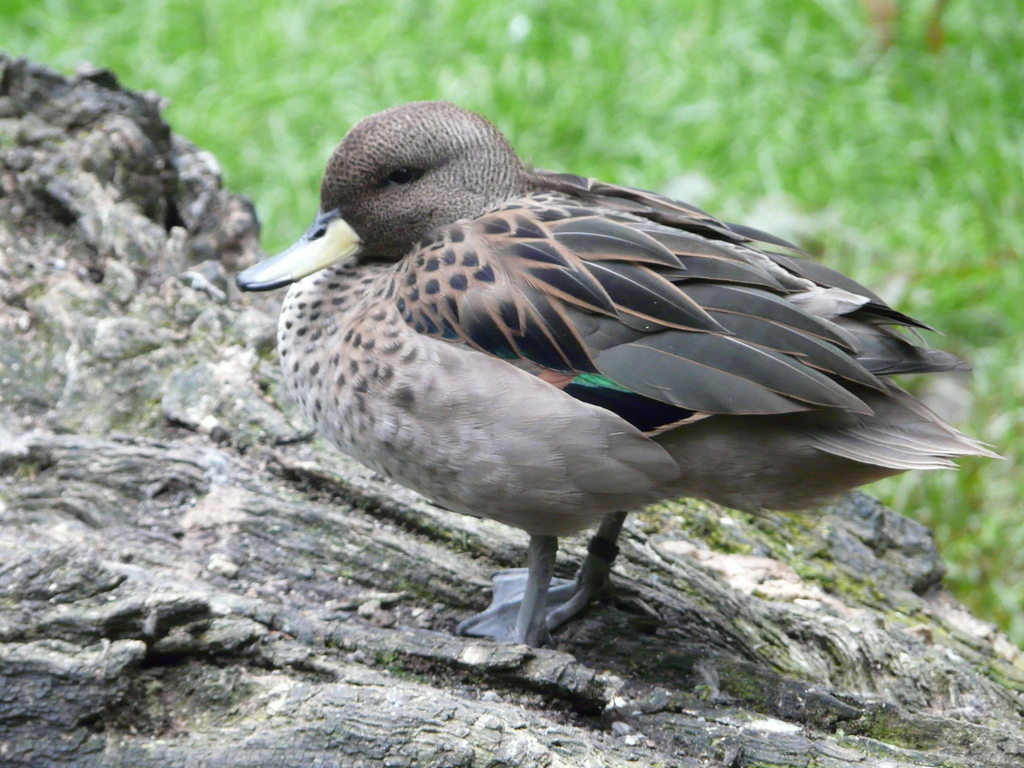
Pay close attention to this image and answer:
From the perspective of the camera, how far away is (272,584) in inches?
110

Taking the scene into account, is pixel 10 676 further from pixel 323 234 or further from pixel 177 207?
pixel 177 207

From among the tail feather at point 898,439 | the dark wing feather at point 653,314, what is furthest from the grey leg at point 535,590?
the tail feather at point 898,439

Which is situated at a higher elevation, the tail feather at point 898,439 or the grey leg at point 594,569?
the tail feather at point 898,439

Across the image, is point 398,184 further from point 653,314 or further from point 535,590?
point 535,590

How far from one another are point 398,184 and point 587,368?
0.75m

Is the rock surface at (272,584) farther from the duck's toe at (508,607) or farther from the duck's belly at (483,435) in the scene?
the duck's belly at (483,435)

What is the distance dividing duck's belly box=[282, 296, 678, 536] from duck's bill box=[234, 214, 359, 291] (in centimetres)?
28

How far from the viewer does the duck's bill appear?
9.43 feet

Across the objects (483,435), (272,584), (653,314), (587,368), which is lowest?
(272,584)

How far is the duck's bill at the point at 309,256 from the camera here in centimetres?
287

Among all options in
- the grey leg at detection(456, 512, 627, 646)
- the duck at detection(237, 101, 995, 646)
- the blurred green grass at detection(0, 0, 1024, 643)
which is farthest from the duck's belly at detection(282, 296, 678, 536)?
the blurred green grass at detection(0, 0, 1024, 643)

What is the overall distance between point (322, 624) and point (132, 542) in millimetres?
594

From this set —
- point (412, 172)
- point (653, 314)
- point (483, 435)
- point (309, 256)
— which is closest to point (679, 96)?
point (412, 172)

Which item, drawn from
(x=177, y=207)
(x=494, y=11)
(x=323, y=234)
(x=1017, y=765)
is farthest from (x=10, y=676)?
(x=494, y=11)
